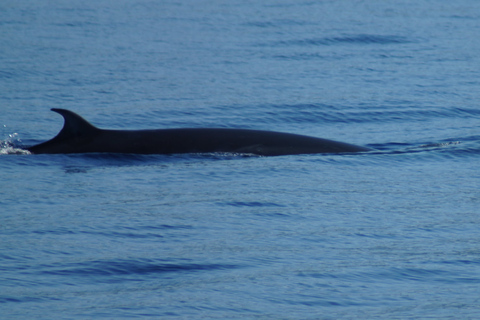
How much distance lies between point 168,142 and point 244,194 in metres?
1.70

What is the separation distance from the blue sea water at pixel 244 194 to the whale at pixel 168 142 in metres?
0.14

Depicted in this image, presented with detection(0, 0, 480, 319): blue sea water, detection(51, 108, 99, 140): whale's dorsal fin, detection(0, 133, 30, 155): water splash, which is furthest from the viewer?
detection(0, 133, 30, 155): water splash

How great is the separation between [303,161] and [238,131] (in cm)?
84

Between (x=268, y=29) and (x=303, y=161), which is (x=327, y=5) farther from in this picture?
(x=303, y=161)

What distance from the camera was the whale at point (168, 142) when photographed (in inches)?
387

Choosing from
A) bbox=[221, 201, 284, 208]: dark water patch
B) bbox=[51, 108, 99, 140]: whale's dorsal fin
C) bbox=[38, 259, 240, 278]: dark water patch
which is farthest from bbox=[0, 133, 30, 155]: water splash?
bbox=[38, 259, 240, 278]: dark water patch

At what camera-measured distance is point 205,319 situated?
5.44 metres

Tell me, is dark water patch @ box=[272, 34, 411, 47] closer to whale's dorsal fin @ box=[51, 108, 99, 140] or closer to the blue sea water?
the blue sea water

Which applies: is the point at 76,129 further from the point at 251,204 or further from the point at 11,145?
the point at 251,204

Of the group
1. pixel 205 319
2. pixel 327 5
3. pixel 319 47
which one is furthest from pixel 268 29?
pixel 205 319

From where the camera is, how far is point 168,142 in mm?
9992

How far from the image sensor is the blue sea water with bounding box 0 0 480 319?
5.89 metres

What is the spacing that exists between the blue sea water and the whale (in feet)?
0.46

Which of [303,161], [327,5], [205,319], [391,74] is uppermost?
[327,5]
